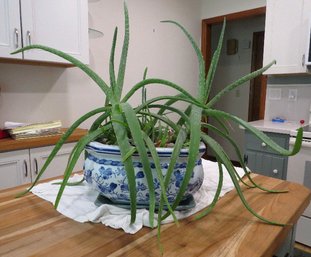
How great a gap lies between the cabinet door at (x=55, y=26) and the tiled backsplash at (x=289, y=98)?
199 centimetres

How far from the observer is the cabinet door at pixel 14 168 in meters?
1.54

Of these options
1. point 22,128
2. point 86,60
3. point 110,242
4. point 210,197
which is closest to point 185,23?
point 86,60

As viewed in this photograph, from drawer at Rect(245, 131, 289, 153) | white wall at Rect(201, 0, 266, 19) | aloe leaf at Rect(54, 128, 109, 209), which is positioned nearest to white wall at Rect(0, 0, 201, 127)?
white wall at Rect(201, 0, 266, 19)

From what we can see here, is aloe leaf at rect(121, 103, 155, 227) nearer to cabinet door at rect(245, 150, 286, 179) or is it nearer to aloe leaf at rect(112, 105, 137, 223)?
aloe leaf at rect(112, 105, 137, 223)

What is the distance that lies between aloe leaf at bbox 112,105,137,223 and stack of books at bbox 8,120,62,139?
1.38 metres

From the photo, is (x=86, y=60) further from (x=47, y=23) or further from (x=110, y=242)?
(x=110, y=242)

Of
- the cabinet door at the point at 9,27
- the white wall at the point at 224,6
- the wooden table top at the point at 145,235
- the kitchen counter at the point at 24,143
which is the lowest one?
the kitchen counter at the point at 24,143

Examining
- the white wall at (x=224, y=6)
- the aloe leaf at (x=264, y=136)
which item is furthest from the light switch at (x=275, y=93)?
the aloe leaf at (x=264, y=136)

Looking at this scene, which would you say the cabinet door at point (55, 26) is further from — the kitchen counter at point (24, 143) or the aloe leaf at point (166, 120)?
the aloe leaf at point (166, 120)

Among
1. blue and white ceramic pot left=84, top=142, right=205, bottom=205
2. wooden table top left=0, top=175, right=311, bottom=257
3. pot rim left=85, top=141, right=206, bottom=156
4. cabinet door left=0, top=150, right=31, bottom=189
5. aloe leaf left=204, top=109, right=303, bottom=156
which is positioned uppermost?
aloe leaf left=204, top=109, right=303, bottom=156

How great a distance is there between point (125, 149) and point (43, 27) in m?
1.64

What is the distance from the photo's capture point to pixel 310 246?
1.94m

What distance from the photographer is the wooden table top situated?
46 centimetres

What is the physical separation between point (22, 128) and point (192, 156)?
155 centimetres
